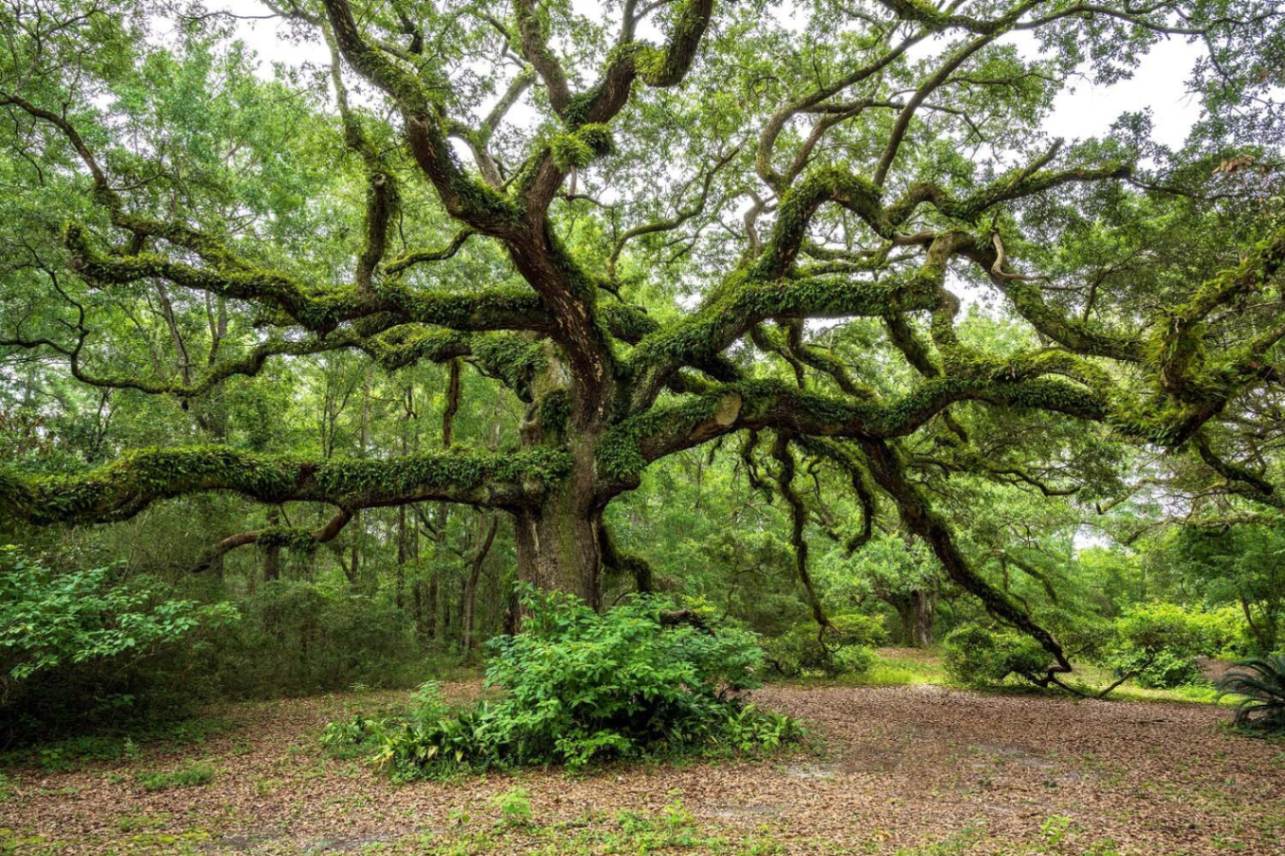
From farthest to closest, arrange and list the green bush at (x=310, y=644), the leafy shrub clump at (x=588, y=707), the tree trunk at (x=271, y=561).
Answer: the tree trunk at (x=271, y=561) → the green bush at (x=310, y=644) → the leafy shrub clump at (x=588, y=707)

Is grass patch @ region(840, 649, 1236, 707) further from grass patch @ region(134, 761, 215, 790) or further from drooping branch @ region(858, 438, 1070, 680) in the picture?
grass patch @ region(134, 761, 215, 790)

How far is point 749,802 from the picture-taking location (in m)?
4.42

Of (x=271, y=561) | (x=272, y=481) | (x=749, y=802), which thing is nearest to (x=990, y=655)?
(x=749, y=802)

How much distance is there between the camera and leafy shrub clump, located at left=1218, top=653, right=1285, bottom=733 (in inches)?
261

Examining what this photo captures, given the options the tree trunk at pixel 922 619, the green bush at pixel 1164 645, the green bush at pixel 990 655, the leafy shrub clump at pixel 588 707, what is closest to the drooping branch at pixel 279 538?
the leafy shrub clump at pixel 588 707

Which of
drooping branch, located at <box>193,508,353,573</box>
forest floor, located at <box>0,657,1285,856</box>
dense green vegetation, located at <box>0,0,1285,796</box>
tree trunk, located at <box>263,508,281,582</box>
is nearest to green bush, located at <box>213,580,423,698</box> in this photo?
dense green vegetation, located at <box>0,0,1285,796</box>

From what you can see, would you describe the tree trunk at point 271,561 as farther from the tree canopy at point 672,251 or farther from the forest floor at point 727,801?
the forest floor at point 727,801

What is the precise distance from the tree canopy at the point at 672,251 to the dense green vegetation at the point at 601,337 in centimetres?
5

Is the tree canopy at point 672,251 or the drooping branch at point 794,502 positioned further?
the drooping branch at point 794,502

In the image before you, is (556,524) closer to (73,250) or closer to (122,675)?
(122,675)

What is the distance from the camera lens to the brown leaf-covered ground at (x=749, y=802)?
368 centimetres

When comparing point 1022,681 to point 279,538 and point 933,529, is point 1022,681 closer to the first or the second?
point 933,529

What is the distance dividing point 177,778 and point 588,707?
11.3 feet

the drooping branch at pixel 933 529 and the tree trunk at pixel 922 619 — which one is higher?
A: the drooping branch at pixel 933 529
